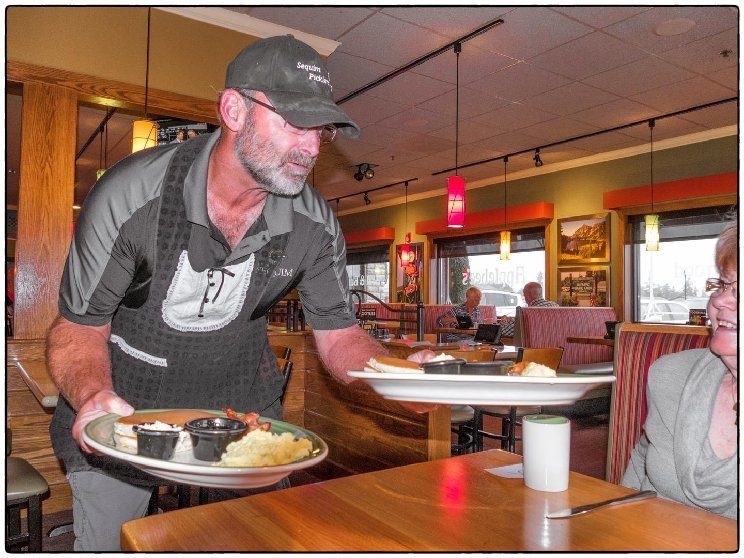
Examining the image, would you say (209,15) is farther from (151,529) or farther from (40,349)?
(151,529)

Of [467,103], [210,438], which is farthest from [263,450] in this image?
[467,103]

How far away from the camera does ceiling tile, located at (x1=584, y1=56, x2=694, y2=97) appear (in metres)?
5.36

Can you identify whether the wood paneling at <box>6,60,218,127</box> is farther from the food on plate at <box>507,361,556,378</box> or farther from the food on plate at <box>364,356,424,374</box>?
the food on plate at <box>507,361,556,378</box>

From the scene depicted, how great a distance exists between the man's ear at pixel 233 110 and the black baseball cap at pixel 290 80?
42 mm

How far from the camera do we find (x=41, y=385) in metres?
2.47

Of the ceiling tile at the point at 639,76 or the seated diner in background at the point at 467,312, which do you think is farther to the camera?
the seated diner in background at the point at 467,312

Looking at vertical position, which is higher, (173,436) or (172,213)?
(172,213)

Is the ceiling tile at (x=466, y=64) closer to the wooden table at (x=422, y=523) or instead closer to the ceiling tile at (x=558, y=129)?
the ceiling tile at (x=558, y=129)

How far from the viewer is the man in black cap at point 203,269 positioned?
1.29 m

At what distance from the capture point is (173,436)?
86 centimetres

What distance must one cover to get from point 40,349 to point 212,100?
222 cm

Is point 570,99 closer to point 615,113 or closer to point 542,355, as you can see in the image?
point 615,113

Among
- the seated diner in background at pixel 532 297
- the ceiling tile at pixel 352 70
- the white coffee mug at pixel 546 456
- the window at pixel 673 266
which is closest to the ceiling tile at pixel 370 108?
the ceiling tile at pixel 352 70

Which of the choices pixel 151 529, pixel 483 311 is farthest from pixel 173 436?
pixel 483 311
